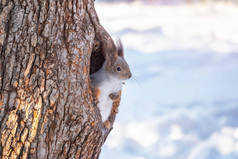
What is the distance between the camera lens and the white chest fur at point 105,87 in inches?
94.1

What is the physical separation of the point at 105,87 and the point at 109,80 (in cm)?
6

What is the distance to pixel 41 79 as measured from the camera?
197 cm

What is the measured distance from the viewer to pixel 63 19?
6.66 feet

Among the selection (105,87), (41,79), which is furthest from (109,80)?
(41,79)

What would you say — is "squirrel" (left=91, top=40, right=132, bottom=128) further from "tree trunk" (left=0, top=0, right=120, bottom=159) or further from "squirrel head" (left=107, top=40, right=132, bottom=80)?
"tree trunk" (left=0, top=0, right=120, bottom=159)

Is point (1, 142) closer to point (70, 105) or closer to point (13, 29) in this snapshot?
point (70, 105)

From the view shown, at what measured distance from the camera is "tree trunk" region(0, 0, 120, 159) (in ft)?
6.38

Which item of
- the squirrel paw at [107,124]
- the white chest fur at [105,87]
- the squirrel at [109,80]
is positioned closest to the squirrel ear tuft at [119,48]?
the squirrel at [109,80]

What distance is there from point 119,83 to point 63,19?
27.8 inches

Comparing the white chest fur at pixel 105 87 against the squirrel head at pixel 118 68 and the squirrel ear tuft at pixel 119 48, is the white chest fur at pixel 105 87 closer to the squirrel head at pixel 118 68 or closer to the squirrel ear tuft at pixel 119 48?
the squirrel head at pixel 118 68

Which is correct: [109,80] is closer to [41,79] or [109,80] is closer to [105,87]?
[105,87]

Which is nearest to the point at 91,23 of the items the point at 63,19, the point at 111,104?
the point at 63,19

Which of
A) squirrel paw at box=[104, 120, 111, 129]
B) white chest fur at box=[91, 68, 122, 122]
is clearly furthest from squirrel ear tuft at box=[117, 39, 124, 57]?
squirrel paw at box=[104, 120, 111, 129]

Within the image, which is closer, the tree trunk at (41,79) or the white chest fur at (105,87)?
the tree trunk at (41,79)
